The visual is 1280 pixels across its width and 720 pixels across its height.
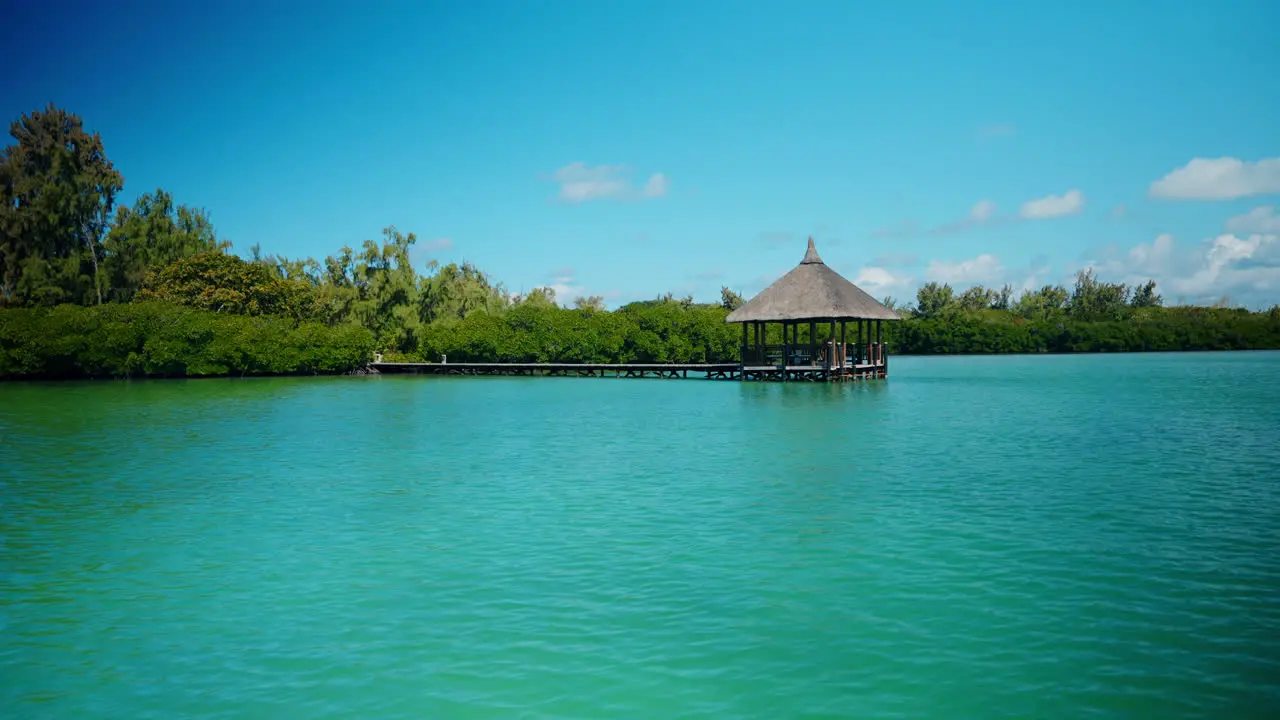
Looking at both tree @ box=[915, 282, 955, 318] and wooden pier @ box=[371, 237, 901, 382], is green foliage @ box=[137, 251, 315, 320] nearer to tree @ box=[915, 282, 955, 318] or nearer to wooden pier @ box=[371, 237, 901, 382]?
wooden pier @ box=[371, 237, 901, 382]

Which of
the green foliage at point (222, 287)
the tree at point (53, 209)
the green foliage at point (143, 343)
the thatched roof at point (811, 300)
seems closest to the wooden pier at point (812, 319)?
the thatched roof at point (811, 300)

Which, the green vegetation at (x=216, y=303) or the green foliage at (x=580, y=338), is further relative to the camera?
the green foliage at (x=580, y=338)

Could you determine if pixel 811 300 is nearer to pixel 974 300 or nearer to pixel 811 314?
pixel 811 314

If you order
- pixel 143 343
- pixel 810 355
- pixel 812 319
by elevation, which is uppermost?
pixel 812 319

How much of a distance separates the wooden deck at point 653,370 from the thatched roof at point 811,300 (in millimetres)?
2280

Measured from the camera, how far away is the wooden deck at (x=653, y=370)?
132 feet

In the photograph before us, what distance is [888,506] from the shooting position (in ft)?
40.6

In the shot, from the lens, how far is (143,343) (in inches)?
1836

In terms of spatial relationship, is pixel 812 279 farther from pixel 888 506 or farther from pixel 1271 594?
pixel 1271 594

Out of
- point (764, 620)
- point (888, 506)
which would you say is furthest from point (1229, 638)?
point (888, 506)

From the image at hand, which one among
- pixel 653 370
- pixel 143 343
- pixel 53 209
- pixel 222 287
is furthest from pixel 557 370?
pixel 53 209

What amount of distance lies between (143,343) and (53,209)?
15038 mm

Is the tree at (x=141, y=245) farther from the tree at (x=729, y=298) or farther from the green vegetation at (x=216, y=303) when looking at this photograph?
the tree at (x=729, y=298)

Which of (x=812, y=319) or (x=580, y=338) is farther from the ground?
(x=812, y=319)
